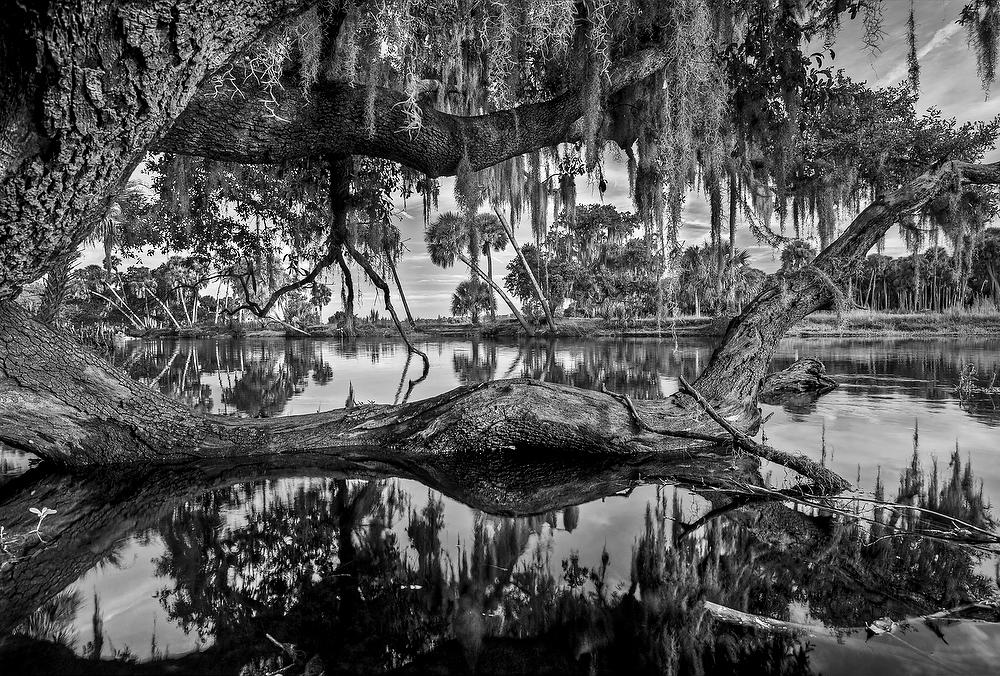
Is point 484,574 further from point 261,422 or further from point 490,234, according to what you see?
point 490,234

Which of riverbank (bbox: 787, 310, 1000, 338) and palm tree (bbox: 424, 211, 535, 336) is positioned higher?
palm tree (bbox: 424, 211, 535, 336)

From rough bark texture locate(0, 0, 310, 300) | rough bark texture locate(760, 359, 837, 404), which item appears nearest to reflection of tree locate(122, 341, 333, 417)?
rough bark texture locate(0, 0, 310, 300)

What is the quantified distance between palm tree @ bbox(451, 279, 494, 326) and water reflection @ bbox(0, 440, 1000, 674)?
125 ft

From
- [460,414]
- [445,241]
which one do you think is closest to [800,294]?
[460,414]

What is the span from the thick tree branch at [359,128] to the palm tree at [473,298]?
36.1m

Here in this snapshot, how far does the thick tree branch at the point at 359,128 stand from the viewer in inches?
160

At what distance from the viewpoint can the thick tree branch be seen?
4059 millimetres

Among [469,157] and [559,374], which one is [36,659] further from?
[559,374]

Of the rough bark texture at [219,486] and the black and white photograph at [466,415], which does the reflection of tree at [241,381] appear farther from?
the rough bark texture at [219,486]

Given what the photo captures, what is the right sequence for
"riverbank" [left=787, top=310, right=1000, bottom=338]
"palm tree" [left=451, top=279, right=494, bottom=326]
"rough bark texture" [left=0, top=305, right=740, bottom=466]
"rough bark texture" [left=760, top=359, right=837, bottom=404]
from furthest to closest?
1. "palm tree" [left=451, top=279, right=494, bottom=326]
2. "riverbank" [left=787, top=310, right=1000, bottom=338]
3. "rough bark texture" [left=760, top=359, right=837, bottom=404]
4. "rough bark texture" [left=0, top=305, right=740, bottom=466]

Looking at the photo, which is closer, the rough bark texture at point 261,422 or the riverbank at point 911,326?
the rough bark texture at point 261,422

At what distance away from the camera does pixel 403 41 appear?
4.22m

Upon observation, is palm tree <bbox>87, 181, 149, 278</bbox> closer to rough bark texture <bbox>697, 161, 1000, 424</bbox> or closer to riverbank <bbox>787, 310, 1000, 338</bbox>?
rough bark texture <bbox>697, 161, 1000, 424</bbox>

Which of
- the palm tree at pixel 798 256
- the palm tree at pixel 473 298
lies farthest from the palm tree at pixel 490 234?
the palm tree at pixel 798 256
